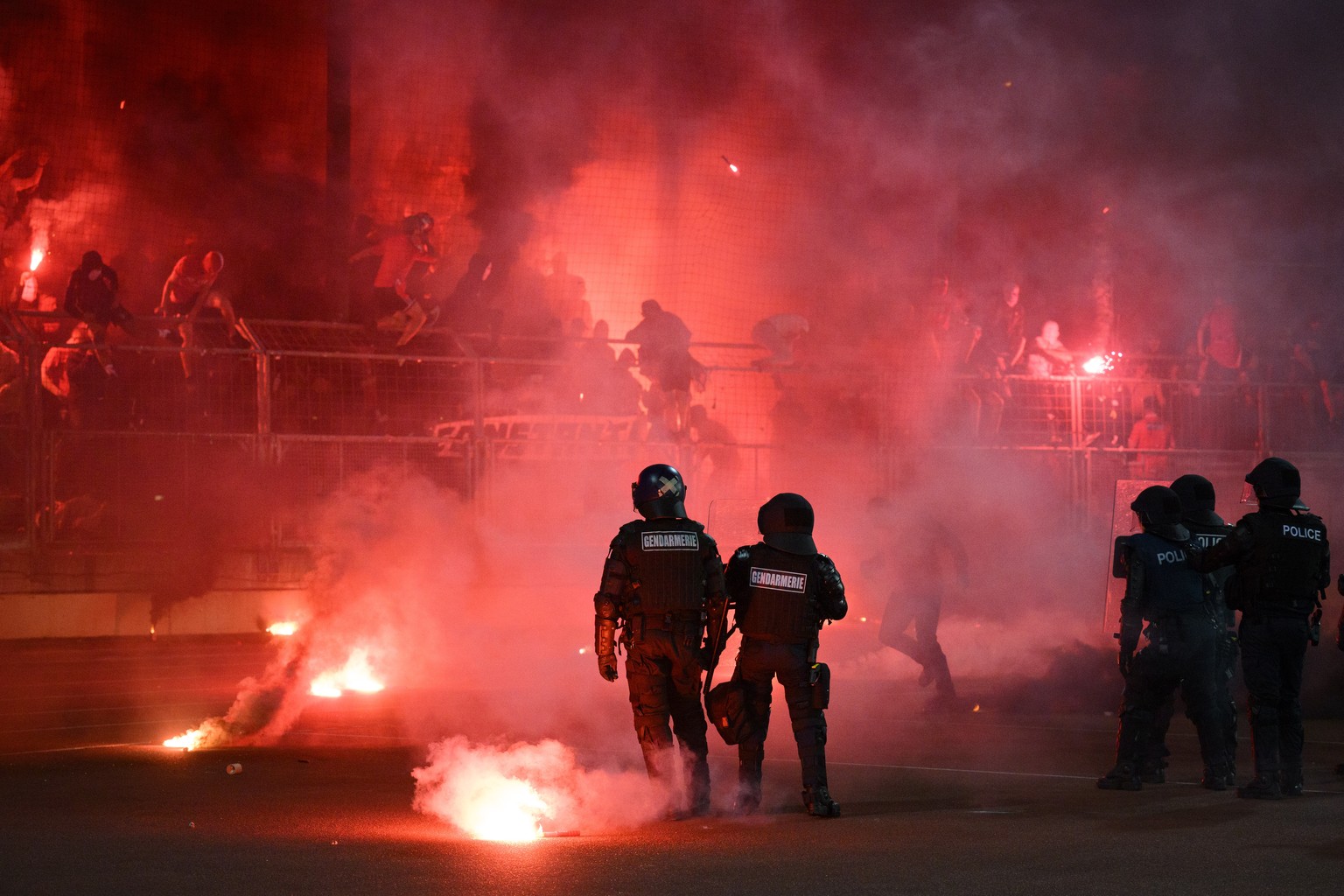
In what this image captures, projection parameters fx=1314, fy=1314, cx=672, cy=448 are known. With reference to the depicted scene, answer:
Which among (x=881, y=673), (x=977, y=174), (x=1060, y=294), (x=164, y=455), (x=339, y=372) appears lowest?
(x=881, y=673)

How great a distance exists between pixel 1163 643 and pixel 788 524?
88.4 inches

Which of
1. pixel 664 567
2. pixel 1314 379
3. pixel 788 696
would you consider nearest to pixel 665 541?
pixel 664 567

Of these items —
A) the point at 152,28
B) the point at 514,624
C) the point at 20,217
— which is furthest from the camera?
the point at 152,28

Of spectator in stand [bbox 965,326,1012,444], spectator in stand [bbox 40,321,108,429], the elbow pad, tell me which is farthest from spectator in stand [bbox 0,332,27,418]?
spectator in stand [bbox 965,326,1012,444]

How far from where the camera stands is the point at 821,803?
5996 mm

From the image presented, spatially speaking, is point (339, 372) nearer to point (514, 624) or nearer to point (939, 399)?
point (514, 624)

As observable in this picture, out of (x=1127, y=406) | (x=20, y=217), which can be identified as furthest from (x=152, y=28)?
(x=1127, y=406)

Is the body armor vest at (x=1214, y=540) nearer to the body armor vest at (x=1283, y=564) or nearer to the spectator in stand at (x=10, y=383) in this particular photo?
the body armor vest at (x=1283, y=564)

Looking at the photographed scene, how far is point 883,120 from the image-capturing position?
1709cm

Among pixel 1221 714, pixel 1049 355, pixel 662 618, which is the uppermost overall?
pixel 1049 355

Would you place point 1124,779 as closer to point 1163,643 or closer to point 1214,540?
point 1163,643

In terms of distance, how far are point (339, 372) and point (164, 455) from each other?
6.53 feet

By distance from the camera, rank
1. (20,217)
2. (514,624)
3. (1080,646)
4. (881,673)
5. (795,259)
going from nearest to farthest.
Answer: (1080,646), (881,673), (514,624), (20,217), (795,259)

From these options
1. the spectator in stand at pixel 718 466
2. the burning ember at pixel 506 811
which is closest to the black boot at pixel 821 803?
the burning ember at pixel 506 811
